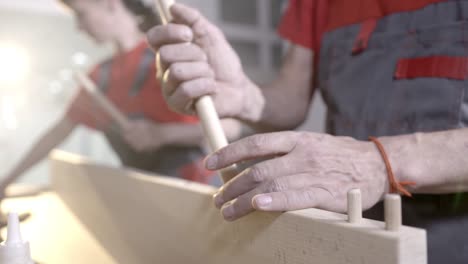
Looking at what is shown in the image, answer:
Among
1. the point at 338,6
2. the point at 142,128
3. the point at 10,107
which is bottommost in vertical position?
the point at 142,128

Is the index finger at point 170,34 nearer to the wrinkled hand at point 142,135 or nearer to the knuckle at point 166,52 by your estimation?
the knuckle at point 166,52

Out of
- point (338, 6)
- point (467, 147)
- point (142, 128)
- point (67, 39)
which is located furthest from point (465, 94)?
point (67, 39)

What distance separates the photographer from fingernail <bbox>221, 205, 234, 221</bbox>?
326 mm

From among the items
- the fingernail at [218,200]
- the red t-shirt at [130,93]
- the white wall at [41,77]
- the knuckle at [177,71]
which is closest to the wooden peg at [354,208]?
the fingernail at [218,200]

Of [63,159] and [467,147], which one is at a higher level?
[467,147]

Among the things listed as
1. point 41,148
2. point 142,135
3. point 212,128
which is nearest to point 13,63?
point 41,148

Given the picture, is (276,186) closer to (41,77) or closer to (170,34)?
(170,34)

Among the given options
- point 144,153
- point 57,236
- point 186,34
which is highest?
point 186,34

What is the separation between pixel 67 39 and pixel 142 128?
0.24 metres

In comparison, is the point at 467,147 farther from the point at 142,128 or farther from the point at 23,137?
the point at 23,137

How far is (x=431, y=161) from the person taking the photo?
0.36 m

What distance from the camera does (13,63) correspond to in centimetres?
79

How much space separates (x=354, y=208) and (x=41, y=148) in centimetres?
73

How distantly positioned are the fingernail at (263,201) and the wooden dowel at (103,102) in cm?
61
